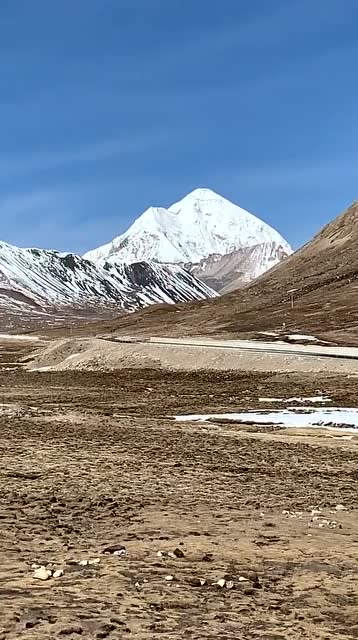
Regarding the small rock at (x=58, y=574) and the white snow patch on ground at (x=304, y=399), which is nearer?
the small rock at (x=58, y=574)

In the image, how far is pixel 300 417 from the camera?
108 feet

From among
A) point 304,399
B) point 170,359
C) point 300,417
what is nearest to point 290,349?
point 170,359

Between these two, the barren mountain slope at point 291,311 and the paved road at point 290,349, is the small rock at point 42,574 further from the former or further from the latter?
the barren mountain slope at point 291,311

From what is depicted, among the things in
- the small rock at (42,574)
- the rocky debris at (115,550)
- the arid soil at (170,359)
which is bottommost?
the rocky debris at (115,550)

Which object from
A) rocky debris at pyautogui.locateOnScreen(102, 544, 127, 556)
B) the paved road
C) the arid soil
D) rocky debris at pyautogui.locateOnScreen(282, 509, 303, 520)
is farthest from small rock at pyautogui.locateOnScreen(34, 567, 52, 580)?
the paved road

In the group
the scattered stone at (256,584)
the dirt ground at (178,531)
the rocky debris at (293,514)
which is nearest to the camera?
the dirt ground at (178,531)

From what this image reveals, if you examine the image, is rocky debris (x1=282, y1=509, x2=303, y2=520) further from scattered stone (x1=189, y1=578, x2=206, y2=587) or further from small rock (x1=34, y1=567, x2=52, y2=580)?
small rock (x1=34, y1=567, x2=52, y2=580)

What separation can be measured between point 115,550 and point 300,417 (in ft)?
71.5

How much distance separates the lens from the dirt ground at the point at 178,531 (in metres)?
9.14

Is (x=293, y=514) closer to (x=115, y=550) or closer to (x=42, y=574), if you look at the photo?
(x=115, y=550)

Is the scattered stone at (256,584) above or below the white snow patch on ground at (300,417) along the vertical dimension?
below

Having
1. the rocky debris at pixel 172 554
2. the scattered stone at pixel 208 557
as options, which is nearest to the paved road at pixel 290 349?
the scattered stone at pixel 208 557

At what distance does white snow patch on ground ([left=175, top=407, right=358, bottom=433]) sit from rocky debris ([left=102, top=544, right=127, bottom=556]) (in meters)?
18.3

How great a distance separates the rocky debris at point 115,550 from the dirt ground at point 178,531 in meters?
0.08
